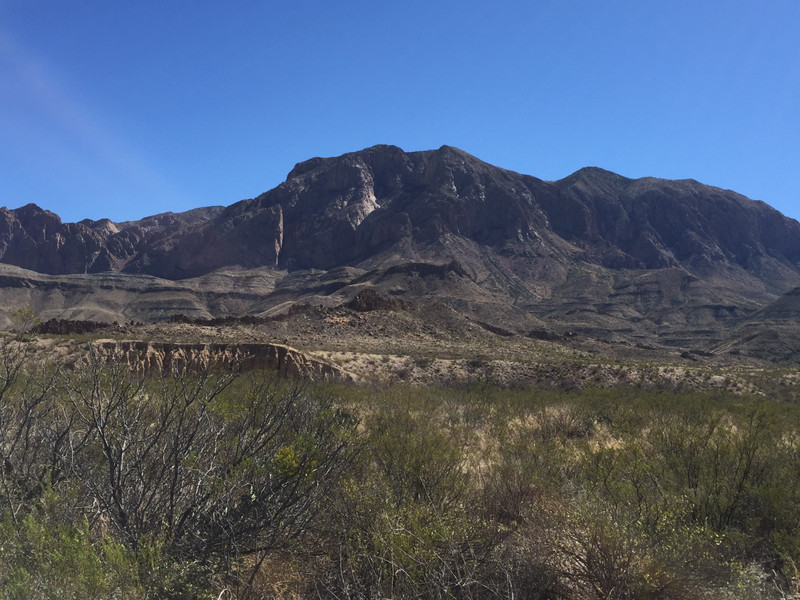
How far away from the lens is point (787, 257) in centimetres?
17138

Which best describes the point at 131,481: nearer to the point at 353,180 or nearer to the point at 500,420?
the point at 500,420

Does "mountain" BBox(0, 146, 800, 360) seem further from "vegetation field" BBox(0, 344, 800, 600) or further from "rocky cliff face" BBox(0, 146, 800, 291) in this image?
"vegetation field" BBox(0, 344, 800, 600)

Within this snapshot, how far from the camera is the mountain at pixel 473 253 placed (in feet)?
357

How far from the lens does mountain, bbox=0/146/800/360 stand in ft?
357

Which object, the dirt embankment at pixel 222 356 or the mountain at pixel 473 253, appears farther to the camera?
the mountain at pixel 473 253

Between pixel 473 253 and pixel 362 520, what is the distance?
14326 centimetres

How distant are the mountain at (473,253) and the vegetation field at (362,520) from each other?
270ft

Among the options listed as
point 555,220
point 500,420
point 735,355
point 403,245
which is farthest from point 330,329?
point 555,220

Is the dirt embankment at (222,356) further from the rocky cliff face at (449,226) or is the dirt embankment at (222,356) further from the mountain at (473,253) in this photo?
the rocky cliff face at (449,226)

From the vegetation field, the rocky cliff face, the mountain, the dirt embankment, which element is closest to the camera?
the vegetation field

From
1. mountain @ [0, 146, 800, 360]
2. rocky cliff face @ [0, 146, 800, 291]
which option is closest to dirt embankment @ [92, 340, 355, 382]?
mountain @ [0, 146, 800, 360]

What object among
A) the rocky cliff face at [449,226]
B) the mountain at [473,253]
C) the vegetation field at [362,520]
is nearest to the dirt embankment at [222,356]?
the vegetation field at [362,520]

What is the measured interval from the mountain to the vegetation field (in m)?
82.3

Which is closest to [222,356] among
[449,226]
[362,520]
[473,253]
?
[362,520]
